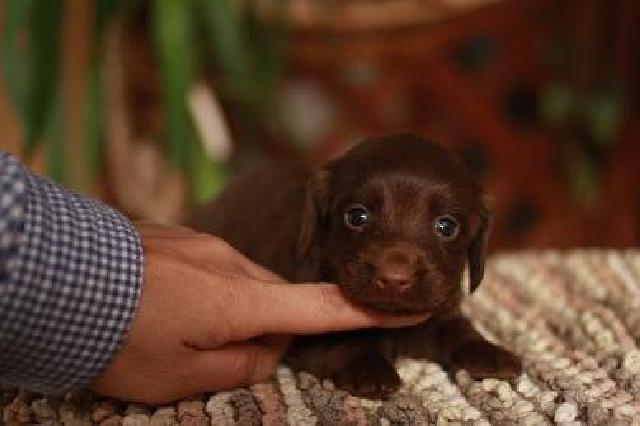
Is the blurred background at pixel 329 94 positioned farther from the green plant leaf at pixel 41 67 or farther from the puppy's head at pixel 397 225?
the puppy's head at pixel 397 225

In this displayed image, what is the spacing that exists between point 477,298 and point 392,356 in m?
0.37

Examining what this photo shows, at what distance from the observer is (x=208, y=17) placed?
7.81ft

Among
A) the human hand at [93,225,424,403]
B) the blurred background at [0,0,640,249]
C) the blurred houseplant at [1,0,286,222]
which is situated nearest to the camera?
the human hand at [93,225,424,403]

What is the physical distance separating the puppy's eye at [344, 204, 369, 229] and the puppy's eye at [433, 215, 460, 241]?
10cm

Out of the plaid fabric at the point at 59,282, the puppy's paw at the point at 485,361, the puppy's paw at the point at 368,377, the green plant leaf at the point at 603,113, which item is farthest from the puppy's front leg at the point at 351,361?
the green plant leaf at the point at 603,113

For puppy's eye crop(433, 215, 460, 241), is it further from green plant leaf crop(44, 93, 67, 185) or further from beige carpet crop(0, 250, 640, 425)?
green plant leaf crop(44, 93, 67, 185)

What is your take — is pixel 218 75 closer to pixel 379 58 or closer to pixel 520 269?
pixel 379 58

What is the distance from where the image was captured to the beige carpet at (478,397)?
1.24 meters

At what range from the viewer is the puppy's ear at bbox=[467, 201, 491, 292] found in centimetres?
150

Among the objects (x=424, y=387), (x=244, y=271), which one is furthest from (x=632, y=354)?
(x=244, y=271)

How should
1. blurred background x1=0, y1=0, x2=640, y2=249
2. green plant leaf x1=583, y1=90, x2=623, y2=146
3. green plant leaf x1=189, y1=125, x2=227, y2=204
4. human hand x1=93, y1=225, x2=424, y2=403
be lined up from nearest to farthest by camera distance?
human hand x1=93, y1=225, x2=424, y2=403 < blurred background x1=0, y1=0, x2=640, y2=249 < green plant leaf x1=189, y1=125, x2=227, y2=204 < green plant leaf x1=583, y1=90, x2=623, y2=146

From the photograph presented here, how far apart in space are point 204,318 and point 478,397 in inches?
15.9

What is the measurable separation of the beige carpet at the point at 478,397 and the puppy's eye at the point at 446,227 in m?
0.21

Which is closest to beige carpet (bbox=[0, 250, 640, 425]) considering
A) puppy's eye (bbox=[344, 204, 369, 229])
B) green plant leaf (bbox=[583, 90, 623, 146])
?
puppy's eye (bbox=[344, 204, 369, 229])
